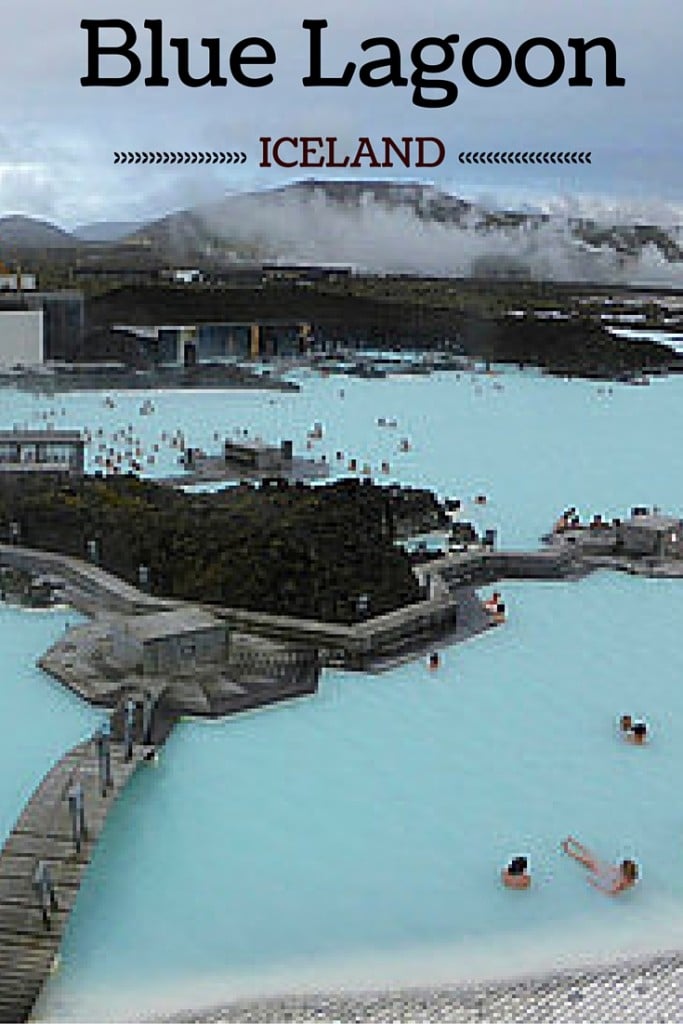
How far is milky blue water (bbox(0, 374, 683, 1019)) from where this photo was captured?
10547 mm

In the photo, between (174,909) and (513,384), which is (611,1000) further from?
(513,384)

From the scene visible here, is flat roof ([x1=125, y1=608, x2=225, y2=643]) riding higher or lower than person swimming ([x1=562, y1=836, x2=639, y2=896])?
higher

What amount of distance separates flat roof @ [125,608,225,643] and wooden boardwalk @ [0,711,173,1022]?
2.27m

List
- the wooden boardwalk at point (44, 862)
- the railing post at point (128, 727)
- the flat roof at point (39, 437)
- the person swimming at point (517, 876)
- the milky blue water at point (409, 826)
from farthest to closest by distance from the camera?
the flat roof at point (39, 437), the railing post at point (128, 727), the person swimming at point (517, 876), the milky blue water at point (409, 826), the wooden boardwalk at point (44, 862)

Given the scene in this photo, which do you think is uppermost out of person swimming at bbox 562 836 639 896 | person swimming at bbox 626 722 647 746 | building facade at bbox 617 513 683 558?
building facade at bbox 617 513 683 558

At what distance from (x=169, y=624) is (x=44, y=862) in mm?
5419

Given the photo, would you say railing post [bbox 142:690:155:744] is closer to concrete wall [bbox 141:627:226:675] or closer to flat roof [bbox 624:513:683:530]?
concrete wall [bbox 141:627:226:675]

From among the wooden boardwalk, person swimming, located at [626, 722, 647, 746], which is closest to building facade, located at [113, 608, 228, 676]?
the wooden boardwalk

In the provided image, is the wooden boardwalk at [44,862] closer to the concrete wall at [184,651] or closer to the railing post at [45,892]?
the railing post at [45,892]

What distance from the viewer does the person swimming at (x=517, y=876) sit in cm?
1166

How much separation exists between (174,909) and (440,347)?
5905 centimetres

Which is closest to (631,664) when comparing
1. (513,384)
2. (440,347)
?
(513,384)

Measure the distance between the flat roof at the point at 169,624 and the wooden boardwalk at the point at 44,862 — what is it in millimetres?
2266

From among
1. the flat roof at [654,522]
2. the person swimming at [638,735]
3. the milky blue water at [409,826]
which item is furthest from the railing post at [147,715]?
the flat roof at [654,522]
